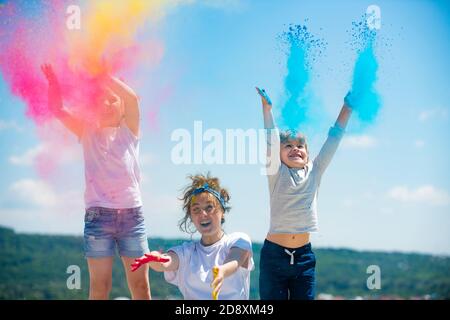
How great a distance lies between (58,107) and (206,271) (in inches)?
71.6

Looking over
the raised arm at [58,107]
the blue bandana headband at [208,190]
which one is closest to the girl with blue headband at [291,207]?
the blue bandana headband at [208,190]

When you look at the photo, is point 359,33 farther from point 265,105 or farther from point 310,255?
point 310,255

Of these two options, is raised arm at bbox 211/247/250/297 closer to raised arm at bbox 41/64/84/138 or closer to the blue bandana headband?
Result: the blue bandana headband

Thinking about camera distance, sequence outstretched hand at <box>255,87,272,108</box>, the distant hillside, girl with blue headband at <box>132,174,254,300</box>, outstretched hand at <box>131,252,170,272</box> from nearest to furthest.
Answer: outstretched hand at <box>131,252,170,272</box> → girl with blue headband at <box>132,174,254,300</box> → outstretched hand at <box>255,87,272,108</box> → the distant hillside

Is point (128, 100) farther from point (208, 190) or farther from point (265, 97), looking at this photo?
point (265, 97)

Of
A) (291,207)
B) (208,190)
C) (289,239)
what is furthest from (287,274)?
(208,190)

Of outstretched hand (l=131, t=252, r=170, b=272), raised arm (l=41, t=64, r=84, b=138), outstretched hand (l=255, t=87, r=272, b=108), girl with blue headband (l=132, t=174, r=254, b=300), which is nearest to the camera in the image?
outstretched hand (l=131, t=252, r=170, b=272)

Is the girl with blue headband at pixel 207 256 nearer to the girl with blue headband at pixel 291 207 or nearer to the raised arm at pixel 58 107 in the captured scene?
the girl with blue headband at pixel 291 207

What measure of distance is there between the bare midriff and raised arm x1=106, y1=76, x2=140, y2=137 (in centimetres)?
140

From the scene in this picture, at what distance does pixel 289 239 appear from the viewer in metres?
4.34

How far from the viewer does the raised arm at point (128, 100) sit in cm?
451

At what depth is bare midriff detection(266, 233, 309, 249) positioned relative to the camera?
171 inches
